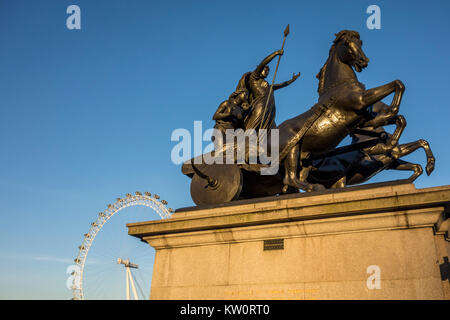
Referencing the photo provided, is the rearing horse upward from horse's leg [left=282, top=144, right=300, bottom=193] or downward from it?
upward

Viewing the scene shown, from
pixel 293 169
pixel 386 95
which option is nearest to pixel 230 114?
pixel 293 169

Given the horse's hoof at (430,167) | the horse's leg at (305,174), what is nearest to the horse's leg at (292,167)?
the horse's leg at (305,174)

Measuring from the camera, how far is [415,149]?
9430mm

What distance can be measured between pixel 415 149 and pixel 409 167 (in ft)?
1.42

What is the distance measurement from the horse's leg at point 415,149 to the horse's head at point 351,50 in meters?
2.05

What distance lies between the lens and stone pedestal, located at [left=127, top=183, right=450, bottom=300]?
6.25 metres

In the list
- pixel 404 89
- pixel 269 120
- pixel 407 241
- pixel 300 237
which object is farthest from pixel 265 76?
pixel 407 241

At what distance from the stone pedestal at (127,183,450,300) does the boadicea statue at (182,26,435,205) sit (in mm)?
1114

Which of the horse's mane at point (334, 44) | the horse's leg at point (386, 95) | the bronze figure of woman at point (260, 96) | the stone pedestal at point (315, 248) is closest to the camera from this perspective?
the stone pedestal at point (315, 248)

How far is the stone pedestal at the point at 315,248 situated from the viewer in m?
6.25

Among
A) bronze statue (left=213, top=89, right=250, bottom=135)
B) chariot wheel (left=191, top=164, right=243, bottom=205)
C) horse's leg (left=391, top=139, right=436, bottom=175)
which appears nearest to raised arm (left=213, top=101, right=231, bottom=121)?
bronze statue (left=213, top=89, right=250, bottom=135)

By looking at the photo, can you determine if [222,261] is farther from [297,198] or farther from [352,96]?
[352,96]

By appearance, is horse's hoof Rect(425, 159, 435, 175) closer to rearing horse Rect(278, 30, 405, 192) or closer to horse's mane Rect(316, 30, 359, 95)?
rearing horse Rect(278, 30, 405, 192)

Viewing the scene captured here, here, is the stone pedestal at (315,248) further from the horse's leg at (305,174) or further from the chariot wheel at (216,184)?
the horse's leg at (305,174)
